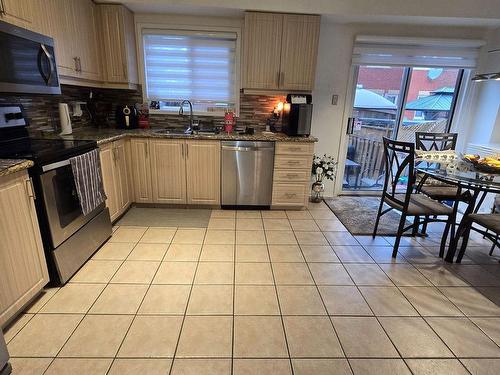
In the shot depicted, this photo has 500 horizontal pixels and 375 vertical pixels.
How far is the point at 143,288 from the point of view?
2127 millimetres

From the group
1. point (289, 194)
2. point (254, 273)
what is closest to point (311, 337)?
point (254, 273)

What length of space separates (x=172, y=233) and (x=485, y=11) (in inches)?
169

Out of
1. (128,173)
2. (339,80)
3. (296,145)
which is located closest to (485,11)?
(339,80)

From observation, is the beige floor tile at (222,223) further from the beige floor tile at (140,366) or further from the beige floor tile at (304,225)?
the beige floor tile at (140,366)

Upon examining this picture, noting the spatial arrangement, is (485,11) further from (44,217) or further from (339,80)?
(44,217)

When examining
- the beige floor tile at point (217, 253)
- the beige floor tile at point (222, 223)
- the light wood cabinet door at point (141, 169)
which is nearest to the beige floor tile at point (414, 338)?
the beige floor tile at point (217, 253)

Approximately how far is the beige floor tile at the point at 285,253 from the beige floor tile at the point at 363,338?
0.76 m

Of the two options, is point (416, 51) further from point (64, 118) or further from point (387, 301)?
point (64, 118)

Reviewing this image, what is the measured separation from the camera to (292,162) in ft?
11.7

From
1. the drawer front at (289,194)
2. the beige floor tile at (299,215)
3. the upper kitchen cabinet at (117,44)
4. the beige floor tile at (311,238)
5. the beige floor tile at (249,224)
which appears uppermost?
the upper kitchen cabinet at (117,44)

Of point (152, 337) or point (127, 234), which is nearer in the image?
point (152, 337)

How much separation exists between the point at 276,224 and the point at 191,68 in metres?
2.31

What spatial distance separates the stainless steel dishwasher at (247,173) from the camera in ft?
11.3

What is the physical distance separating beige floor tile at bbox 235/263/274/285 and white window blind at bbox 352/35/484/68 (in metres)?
3.03
